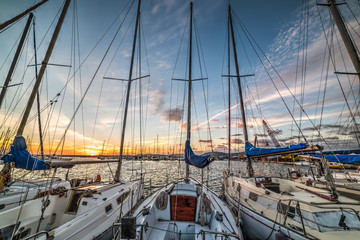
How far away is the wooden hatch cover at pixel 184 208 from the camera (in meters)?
6.86

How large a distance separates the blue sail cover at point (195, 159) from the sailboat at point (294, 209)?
6.64ft

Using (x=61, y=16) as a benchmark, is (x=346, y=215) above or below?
below

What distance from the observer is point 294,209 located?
6.22 m

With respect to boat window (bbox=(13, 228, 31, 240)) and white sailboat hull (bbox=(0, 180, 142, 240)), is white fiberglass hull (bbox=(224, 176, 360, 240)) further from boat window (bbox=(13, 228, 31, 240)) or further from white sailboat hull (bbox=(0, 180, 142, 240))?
boat window (bbox=(13, 228, 31, 240))

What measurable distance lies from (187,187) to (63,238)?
5598mm

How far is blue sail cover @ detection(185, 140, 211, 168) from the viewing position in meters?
7.61

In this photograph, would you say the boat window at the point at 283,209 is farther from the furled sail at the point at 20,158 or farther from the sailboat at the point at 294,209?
the furled sail at the point at 20,158

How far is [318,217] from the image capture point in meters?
5.32

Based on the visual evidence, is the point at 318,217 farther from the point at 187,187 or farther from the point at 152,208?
the point at 152,208

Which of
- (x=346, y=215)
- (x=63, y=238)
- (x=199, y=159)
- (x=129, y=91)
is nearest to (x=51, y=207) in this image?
(x=63, y=238)

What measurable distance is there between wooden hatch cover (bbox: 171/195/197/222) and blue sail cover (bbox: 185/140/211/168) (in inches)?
69.5

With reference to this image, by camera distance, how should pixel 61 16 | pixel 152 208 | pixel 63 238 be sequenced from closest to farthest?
pixel 63 238, pixel 152 208, pixel 61 16

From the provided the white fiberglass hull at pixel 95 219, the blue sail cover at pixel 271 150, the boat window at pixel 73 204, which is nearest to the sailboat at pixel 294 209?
the blue sail cover at pixel 271 150

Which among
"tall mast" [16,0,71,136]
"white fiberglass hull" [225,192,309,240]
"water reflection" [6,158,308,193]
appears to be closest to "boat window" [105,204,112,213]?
"water reflection" [6,158,308,193]
